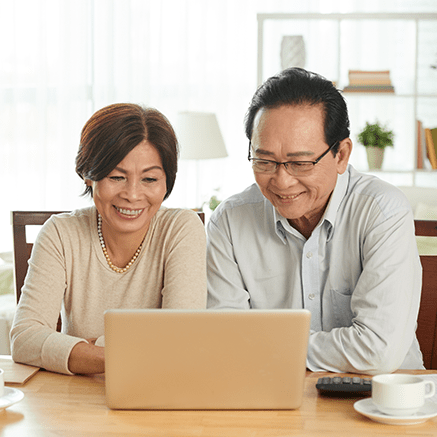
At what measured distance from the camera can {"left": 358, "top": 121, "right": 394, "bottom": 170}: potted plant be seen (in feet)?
13.5

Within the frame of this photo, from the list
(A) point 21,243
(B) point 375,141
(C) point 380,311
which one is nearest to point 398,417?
(C) point 380,311

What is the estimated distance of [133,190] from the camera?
1.57m

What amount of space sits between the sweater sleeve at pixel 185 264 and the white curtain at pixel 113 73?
3245 millimetres

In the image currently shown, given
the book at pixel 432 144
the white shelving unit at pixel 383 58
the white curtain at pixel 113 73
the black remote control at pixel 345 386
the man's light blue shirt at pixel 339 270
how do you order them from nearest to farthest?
1. the black remote control at pixel 345 386
2. the man's light blue shirt at pixel 339 270
3. the book at pixel 432 144
4. the white shelving unit at pixel 383 58
5. the white curtain at pixel 113 73

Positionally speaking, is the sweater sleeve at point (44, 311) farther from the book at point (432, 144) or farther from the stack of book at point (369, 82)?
the book at point (432, 144)

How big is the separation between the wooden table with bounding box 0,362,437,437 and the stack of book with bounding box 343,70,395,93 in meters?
3.24

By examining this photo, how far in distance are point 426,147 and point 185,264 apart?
3.10 m

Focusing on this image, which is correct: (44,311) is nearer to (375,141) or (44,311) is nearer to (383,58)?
(375,141)

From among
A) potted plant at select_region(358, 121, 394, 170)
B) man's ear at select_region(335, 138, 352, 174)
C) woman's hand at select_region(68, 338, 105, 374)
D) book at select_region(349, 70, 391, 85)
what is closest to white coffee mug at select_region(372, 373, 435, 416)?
woman's hand at select_region(68, 338, 105, 374)

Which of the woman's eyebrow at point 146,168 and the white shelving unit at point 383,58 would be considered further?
Result: the white shelving unit at point 383,58

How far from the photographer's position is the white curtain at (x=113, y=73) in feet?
16.1

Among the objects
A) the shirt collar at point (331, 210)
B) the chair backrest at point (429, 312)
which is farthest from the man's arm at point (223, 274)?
the chair backrest at point (429, 312)

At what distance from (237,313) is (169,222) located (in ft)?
2.30

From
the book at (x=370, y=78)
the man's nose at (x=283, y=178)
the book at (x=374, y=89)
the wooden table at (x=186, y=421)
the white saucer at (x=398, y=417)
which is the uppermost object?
the book at (x=370, y=78)
